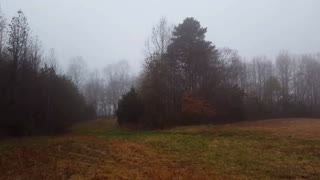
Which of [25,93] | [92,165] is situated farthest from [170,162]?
[25,93]

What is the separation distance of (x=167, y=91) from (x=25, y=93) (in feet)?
62.9

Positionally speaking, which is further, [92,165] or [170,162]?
[170,162]

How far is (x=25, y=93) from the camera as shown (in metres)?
35.5

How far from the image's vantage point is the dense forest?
35.7 m

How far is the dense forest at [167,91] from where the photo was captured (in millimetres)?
35719

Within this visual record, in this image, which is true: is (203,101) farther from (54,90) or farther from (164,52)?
(54,90)

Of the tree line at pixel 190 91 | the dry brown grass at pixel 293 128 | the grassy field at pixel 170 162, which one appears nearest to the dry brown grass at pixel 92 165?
the grassy field at pixel 170 162

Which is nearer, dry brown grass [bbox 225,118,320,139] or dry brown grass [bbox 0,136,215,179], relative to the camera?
dry brown grass [bbox 0,136,215,179]

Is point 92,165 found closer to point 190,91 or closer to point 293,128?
point 293,128

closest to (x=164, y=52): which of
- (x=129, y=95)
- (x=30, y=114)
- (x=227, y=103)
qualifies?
(x=129, y=95)

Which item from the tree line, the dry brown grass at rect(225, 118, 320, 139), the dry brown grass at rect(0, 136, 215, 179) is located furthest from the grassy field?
the tree line

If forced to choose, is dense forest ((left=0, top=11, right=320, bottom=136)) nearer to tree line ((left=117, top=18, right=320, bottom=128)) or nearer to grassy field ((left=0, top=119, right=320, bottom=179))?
tree line ((left=117, top=18, right=320, bottom=128))

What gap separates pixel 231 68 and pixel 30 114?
111ft

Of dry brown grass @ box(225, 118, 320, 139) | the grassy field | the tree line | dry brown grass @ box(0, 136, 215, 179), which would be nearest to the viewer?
dry brown grass @ box(0, 136, 215, 179)
